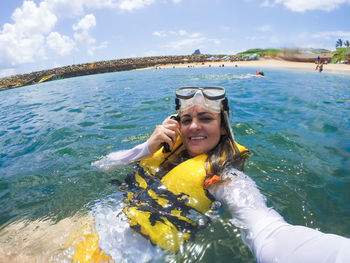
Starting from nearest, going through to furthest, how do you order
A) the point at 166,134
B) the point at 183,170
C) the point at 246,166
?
the point at 183,170 < the point at 166,134 < the point at 246,166

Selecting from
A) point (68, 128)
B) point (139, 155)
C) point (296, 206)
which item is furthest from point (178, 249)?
point (68, 128)

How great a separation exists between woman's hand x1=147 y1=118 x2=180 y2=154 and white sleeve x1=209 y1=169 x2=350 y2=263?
72cm

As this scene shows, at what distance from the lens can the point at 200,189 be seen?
219cm

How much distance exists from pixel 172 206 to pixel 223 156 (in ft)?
2.54

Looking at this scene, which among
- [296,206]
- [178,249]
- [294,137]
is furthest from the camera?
[294,137]

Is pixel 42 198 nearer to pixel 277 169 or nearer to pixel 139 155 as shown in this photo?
pixel 139 155

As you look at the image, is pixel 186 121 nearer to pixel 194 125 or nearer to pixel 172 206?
pixel 194 125

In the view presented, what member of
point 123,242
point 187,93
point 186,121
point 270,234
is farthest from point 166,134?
point 270,234

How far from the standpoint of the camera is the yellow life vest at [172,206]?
6.40ft

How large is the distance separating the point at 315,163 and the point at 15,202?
4954 millimetres

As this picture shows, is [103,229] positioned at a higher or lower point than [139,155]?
lower

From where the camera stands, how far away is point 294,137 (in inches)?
192

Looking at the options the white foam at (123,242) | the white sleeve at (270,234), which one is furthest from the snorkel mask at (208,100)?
the white foam at (123,242)

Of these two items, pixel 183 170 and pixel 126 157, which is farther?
pixel 126 157
